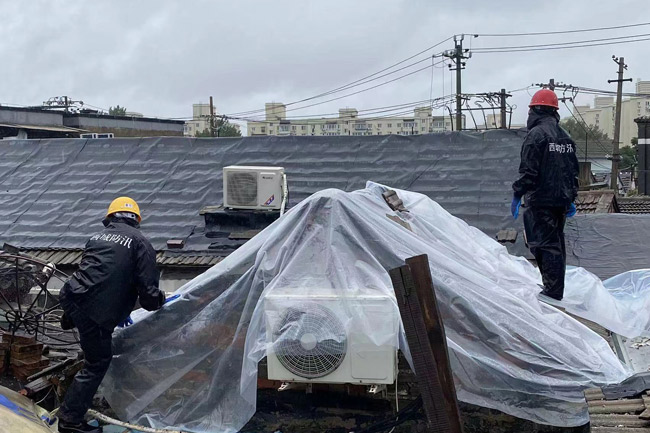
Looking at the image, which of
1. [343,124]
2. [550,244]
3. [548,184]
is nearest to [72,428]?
[550,244]

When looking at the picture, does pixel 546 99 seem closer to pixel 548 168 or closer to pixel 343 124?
pixel 548 168

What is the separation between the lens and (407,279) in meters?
3.54

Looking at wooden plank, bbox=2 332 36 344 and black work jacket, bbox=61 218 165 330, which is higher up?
black work jacket, bbox=61 218 165 330

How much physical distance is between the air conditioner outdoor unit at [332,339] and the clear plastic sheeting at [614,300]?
1.69 metres

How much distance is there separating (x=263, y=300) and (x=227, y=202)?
13.3 feet

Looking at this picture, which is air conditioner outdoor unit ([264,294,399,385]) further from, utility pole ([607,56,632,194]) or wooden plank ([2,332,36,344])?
utility pole ([607,56,632,194])

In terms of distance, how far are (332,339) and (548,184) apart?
2.19 meters

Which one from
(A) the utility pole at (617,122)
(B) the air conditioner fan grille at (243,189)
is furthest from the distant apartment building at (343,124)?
(B) the air conditioner fan grille at (243,189)

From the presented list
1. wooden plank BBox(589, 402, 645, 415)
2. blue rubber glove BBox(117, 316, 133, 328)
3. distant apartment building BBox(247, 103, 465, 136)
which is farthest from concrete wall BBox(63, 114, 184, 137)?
wooden plank BBox(589, 402, 645, 415)

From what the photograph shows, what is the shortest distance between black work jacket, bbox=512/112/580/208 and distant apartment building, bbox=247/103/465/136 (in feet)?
141

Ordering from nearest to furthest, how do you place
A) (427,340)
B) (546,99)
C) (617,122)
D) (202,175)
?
(427,340) < (546,99) < (202,175) < (617,122)

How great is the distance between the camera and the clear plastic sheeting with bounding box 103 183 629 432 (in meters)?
4.21

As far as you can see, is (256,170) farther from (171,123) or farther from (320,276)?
(171,123)

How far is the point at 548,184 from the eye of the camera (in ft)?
16.5
